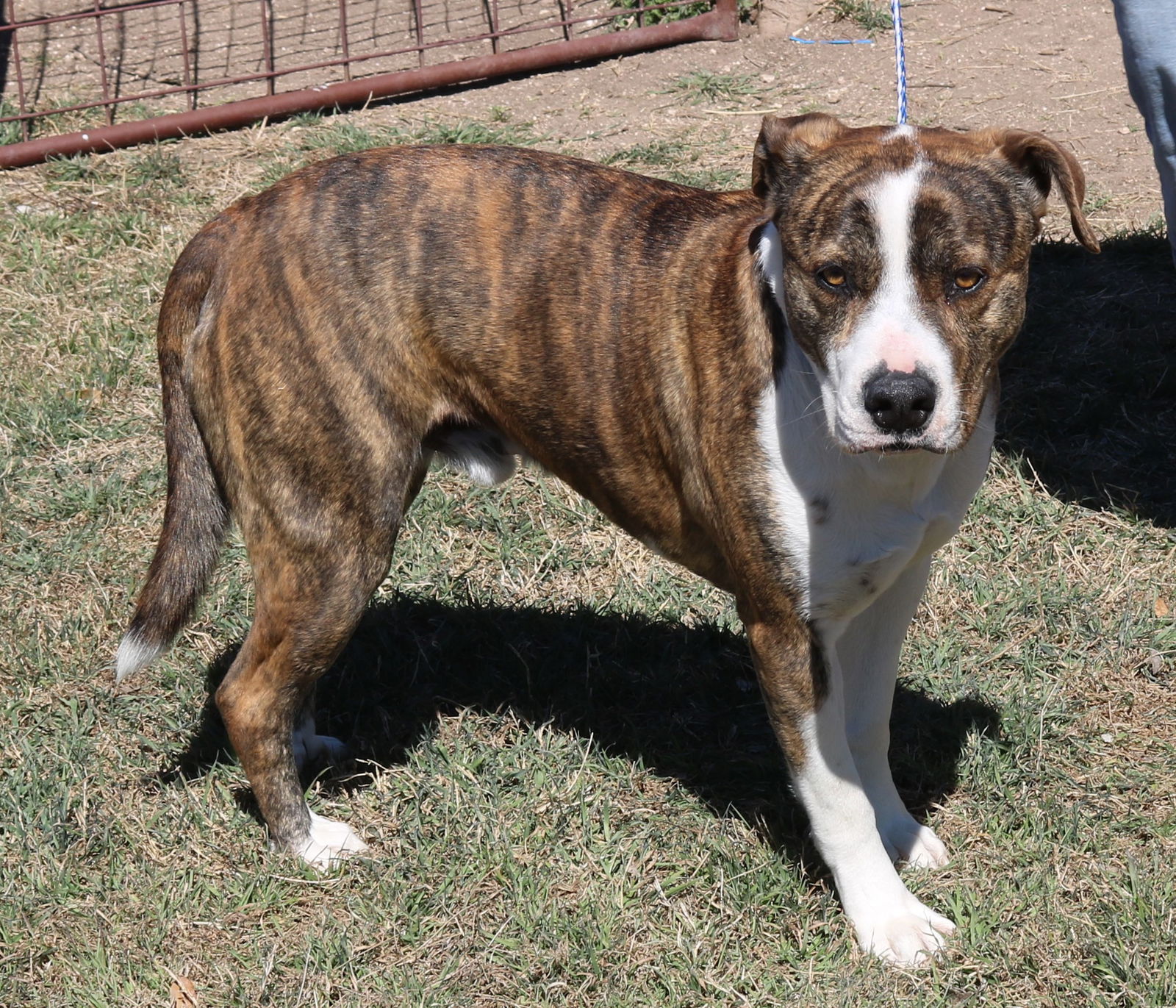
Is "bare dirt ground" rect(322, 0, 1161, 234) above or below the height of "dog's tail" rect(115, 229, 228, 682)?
below

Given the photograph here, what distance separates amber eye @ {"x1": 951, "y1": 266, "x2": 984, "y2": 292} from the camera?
8.59 ft

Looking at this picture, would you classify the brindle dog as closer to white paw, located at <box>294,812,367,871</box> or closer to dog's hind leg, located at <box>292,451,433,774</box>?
white paw, located at <box>294,812,367,871</box>

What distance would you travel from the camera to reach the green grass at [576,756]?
328 centimetres

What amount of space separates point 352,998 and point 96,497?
2443 mm

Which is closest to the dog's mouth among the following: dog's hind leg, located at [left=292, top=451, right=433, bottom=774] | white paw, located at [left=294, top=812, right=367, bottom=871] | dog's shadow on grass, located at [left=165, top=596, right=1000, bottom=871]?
dog's shadow on grass, located at [left=165, top=596, right=1000, bottom=871]

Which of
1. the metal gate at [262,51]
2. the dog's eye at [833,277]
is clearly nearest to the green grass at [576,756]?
the dog's eye at [833,277]

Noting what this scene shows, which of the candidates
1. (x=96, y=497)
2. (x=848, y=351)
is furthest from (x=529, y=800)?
(x=96, y=497)

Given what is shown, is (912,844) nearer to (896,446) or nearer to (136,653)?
(896,446)

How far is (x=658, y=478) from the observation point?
10.8 ft

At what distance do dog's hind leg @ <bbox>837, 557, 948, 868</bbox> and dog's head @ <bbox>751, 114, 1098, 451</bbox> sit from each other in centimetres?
70

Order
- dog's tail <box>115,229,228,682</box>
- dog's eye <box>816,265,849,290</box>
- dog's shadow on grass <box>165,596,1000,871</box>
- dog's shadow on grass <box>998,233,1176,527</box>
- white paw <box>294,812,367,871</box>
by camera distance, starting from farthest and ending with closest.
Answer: dog's shadow on grass <box>998,233,1176,527</box>
dog's shadow on grass <box>165,596,1000,871</box>
white paw <box>294,812,367,871</box>
dog's tail <box>115,229,228,682</box>
dog's eye <box>816,265,849,290</box>

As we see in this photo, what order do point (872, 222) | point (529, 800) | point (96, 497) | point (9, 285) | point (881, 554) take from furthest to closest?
point (9, 285)
point (96, 497)
point (529, 800)
point (881, 554)
point (872, 222)

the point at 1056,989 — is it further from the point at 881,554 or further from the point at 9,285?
the point at 9,285

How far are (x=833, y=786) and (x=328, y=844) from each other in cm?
141
